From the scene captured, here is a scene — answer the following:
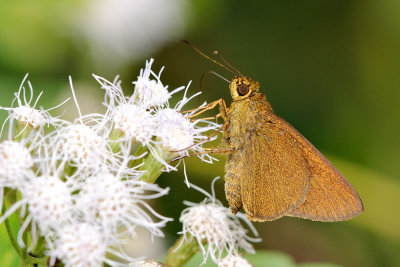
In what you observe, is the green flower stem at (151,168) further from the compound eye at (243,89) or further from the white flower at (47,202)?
the compound eye at (243,89)

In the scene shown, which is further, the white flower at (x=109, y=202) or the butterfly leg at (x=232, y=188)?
the butterfly leg at (x=232, y=188)

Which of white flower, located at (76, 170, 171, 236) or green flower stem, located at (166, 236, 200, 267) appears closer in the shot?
white flower, located at (76, 170, 171, 236)

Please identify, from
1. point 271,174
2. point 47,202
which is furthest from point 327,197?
point 47,202

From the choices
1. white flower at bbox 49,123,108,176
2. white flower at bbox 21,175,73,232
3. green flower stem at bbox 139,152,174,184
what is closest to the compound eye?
green flower stem at bbox 139,152,174,184

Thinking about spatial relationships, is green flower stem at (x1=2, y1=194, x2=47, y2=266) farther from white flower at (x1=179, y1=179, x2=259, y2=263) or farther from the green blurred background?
the green blurred background

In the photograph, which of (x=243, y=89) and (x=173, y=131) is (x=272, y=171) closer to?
(x=243, y=89)

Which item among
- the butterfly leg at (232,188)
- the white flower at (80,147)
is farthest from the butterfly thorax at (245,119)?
the white flower at (80,147)

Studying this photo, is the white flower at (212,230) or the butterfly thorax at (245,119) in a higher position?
the butterfly thorax at (245,119)

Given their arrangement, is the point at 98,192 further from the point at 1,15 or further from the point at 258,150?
the point at 1,15

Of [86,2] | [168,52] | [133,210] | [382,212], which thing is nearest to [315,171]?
[133,210]
